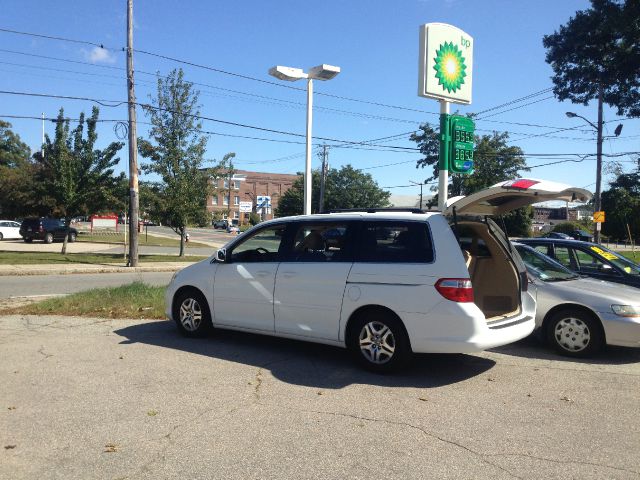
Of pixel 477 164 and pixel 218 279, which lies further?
pixel 477 164

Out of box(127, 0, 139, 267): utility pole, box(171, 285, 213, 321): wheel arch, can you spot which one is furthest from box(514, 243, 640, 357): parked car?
box(127, 0, 139, 267): utility pole

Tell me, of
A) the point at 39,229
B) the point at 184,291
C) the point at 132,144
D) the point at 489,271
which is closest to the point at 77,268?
the point at 132,144

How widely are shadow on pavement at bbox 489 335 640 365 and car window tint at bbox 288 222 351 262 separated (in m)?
2.57

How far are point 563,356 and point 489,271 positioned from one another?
4.60 feet

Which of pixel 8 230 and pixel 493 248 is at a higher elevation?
pixel 493 248

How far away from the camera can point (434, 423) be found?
14.3 feet

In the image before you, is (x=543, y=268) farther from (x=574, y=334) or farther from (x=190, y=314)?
(x=190, y=314)

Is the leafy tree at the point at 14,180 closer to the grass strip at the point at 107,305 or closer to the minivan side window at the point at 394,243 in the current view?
the grass strip at the point at 107,305

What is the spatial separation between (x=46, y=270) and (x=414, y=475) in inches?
705

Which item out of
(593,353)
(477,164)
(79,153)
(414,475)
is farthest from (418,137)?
(414,475)

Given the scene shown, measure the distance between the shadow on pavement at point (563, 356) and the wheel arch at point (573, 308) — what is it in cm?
27

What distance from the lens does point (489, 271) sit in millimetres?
6523

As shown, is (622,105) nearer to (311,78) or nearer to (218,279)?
(311,78)

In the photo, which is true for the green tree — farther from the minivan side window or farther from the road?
the minivan side window
